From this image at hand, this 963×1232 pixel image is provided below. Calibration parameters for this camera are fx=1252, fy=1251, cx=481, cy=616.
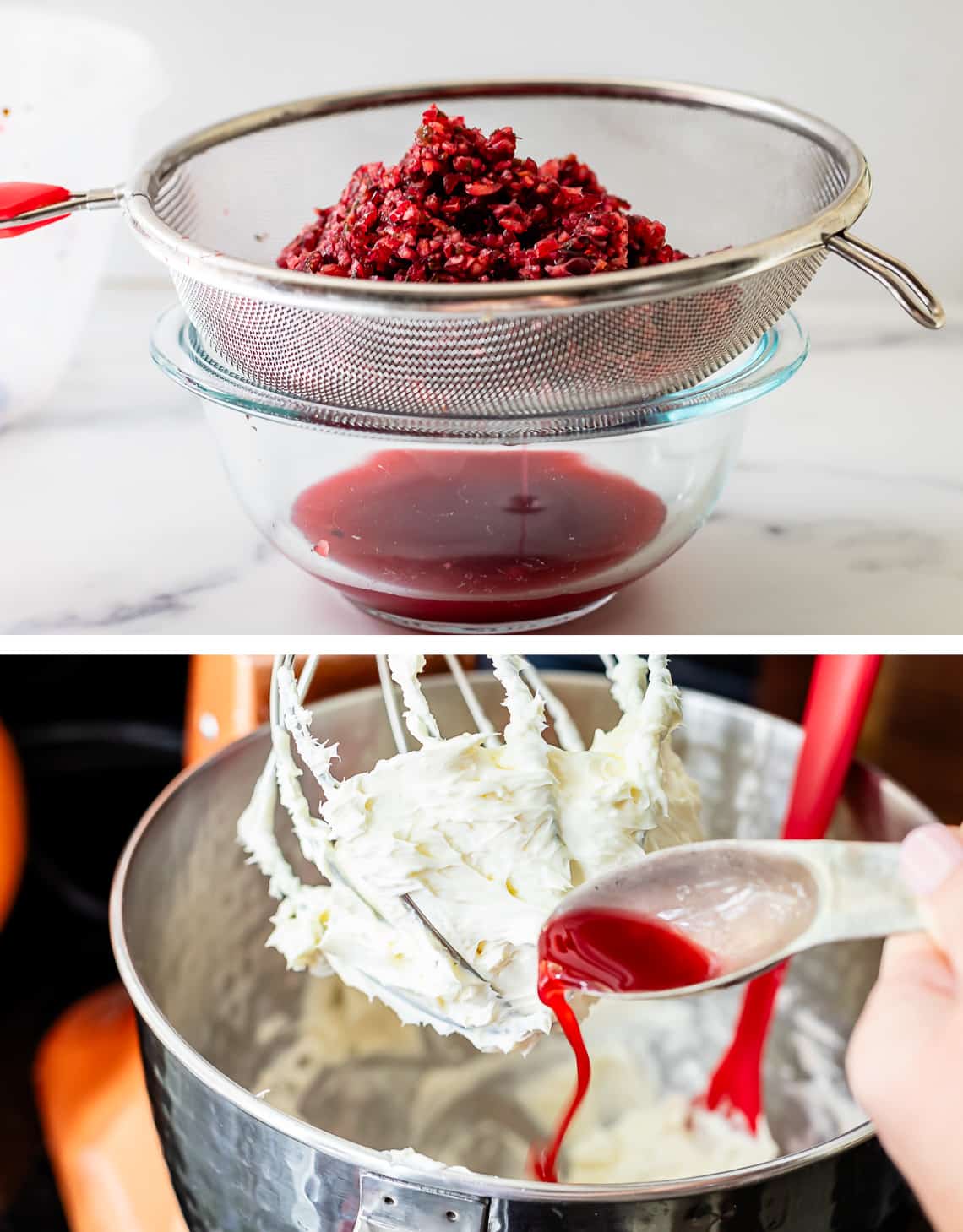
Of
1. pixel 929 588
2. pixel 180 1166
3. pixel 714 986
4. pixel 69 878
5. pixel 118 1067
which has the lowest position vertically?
pixel 69 878

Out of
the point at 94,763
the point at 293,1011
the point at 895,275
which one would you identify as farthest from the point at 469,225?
the point at 94,763

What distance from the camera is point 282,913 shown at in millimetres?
705

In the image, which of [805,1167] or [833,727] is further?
[833,727]

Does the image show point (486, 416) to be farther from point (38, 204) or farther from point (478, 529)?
point (38, 204)

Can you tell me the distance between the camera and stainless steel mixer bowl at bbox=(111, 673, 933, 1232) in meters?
0.52

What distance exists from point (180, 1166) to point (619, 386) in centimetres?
44

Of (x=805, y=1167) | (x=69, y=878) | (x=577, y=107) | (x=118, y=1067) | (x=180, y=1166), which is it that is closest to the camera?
(x=805, y=1167)

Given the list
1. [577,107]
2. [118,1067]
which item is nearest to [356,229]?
[577,107]

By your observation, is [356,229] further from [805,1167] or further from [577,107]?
[805,1167]

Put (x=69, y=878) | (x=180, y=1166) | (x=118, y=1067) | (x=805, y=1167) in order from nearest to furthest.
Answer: (x=805, y=1167) < (x=180, y=1166) < (x=118, y=1067) < (x=69, y=878)

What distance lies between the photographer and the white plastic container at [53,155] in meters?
0.79

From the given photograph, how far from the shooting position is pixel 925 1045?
1.69 feet

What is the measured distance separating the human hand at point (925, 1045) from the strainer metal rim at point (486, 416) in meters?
0.20

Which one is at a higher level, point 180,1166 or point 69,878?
point 180,1166
